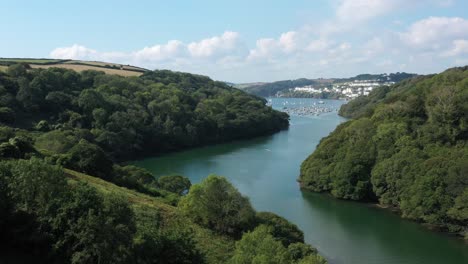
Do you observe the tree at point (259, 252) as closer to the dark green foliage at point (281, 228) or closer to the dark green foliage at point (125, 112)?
the dark green foliage at point (281, 228)

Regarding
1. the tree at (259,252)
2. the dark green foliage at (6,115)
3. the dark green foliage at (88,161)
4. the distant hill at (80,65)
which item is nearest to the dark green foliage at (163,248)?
the tree at (259,252)

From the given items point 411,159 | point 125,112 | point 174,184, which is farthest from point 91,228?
point 125,112

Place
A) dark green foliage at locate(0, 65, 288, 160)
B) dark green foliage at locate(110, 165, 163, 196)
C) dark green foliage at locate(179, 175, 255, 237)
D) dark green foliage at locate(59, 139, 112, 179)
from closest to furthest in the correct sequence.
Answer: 1. dark green foliage at locate(179, 175, 255, 237)
2. dark green foliage at locate(59, 139, 112, 179)
3. dark green foliage at locate(110, 165, 163, 196)
4. dark green foliage at locate(0, 65, 288, 160)

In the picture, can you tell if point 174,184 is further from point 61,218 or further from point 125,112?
point 125,112

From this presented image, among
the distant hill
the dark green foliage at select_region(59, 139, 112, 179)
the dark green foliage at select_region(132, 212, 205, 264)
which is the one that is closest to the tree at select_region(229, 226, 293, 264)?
the dark green foliage at select_region(132, 212, 205, 264)

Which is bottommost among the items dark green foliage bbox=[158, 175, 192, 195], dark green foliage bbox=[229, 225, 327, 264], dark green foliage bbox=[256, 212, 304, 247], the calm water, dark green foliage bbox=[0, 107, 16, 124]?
the calm water

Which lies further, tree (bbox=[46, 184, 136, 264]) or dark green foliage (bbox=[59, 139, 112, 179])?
dark green foliage (bbox=[59, 139, 112, 179])

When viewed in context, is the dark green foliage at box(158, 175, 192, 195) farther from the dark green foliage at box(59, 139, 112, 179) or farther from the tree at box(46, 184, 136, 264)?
the tree at box(46, 184, 136, 264)
